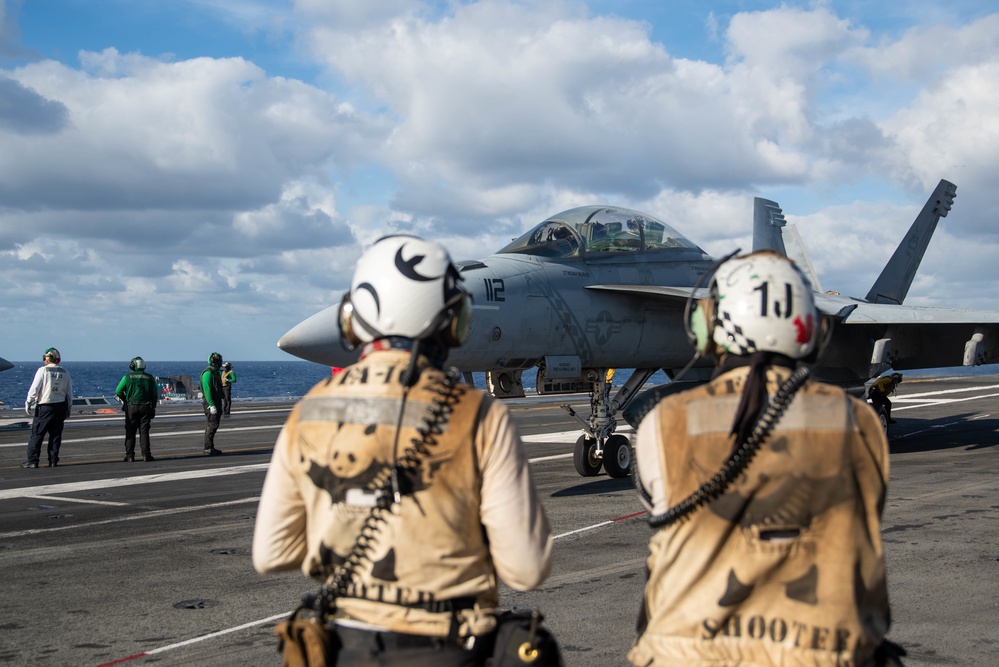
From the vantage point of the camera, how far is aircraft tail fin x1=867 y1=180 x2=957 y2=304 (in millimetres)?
21844

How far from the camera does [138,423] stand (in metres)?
17.8

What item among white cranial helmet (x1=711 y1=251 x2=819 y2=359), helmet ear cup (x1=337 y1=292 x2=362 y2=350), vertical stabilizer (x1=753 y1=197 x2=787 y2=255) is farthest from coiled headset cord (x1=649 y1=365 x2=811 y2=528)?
vertical stabilizer (x1=753 y1=197 x2=787 y2=255)

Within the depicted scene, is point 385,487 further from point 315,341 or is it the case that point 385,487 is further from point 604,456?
point 604,456

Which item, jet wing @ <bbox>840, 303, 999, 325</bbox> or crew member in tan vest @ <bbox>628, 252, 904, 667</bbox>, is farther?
jet wing @ <bbox>840, 303, 999, 325</bbox>

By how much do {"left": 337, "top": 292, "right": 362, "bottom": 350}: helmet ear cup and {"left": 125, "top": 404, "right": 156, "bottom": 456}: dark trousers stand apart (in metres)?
15.6

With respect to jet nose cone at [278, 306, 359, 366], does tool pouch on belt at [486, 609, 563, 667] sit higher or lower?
lower

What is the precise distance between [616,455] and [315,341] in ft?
15.7

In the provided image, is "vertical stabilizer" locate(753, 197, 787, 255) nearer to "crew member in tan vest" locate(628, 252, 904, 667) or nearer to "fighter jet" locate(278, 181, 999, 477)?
"fighter jet" locate(278, 181, 999, 477)

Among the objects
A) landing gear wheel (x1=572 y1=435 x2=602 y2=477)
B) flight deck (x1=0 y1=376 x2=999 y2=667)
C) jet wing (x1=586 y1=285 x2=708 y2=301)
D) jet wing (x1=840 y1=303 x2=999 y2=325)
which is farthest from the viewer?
jet wing (x1=840 y1=303 x2=999 y2=325)

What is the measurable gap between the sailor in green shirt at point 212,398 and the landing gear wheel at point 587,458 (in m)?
8.12

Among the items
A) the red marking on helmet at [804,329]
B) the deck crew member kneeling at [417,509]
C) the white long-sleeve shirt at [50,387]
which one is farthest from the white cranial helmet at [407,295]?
the white long-sleeve shirt at [50,387]

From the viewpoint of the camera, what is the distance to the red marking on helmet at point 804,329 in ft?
9.61

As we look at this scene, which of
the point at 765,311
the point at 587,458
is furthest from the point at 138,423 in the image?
the point at 765,311

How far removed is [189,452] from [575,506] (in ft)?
36.2
